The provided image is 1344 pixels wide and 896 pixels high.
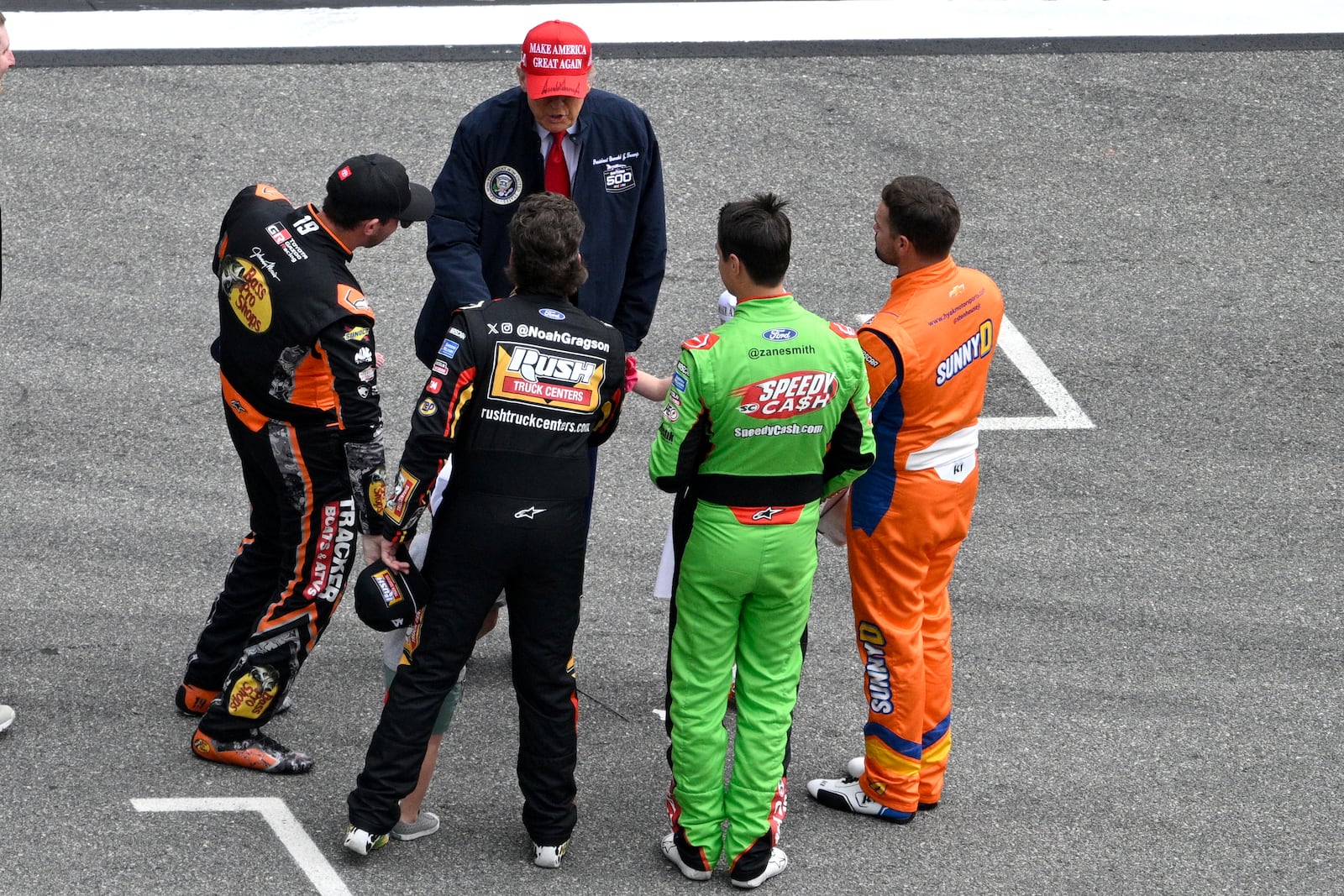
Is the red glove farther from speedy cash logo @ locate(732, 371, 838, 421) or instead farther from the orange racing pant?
the orange racing pant

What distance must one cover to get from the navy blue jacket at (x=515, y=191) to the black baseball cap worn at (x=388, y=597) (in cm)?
125

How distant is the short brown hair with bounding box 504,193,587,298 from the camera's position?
432 centimetres

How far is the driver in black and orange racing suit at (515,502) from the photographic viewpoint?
4312 millimetres

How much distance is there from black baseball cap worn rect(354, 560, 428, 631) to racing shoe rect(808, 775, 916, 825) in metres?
1.62

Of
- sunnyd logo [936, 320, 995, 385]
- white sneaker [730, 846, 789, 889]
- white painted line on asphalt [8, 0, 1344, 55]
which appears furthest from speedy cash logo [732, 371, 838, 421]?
white painted line on asphalt [8, 0, 1344, 55]

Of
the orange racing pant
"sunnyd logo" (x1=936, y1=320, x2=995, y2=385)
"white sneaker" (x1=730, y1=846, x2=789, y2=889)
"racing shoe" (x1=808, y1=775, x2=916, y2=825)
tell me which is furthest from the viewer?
"racing shoe" (x1=808, y1=775, x2=916, y2=825)

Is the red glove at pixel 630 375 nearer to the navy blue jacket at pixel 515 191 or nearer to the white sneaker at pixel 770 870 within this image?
the navy blue jacket at pixel 515 191

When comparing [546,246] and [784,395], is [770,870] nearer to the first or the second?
[784,395]

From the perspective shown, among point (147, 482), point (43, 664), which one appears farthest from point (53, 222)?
point (43, 664)

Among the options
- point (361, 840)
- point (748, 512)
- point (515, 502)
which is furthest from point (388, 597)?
point (748, 512)

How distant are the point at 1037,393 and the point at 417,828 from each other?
4.47 meters

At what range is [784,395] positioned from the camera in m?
4.40

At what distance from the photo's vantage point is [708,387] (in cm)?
438

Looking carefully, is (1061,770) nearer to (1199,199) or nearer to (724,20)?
(1199,199)
